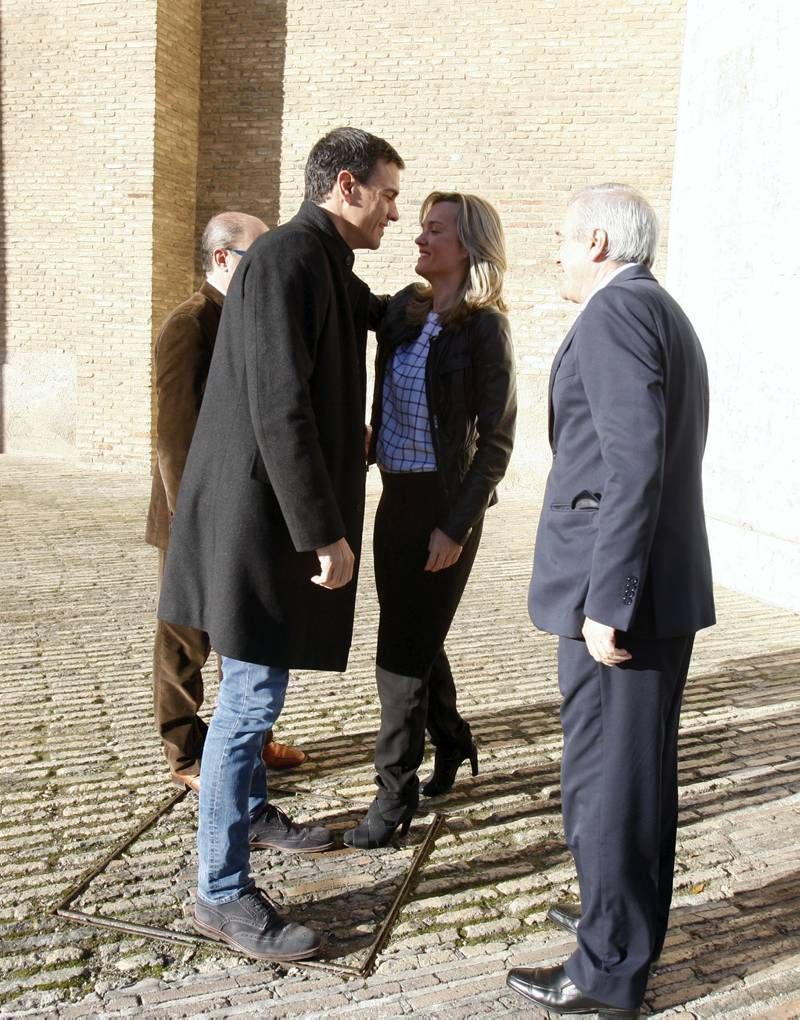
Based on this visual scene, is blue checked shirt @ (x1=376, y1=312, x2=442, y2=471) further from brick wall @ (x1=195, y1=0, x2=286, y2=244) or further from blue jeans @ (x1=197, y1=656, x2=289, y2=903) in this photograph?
brick wall @ (x1=195, y1=0, x2=286, y2=244)

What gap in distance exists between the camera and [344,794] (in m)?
3.76

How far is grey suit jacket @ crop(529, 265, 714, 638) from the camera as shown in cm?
226

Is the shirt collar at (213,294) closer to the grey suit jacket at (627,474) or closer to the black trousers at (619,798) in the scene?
the grey suit jacket at (627,474)

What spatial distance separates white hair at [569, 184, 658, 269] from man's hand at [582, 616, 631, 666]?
0.82 m

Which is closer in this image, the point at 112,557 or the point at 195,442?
the point at 195,442

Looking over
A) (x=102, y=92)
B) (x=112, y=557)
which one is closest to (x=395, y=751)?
(x=112, y=557)

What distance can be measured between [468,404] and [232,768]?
4.31 ft

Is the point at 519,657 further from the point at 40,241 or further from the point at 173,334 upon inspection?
the point at 40,241

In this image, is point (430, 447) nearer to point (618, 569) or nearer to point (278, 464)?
point (278, 464)

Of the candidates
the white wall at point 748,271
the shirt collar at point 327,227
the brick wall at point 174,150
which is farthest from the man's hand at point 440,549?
the brick wall at point 174,150

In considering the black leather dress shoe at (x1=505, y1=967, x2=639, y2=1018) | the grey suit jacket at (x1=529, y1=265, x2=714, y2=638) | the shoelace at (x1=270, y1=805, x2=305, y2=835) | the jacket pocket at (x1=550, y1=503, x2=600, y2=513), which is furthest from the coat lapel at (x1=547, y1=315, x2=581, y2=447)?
the shoelace at (x1=270, y1=805, x2=305, y2=835)

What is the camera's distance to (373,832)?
3.33 m

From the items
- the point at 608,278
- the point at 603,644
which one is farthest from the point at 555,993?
the point at 608,278

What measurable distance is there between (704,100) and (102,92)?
259 inches
